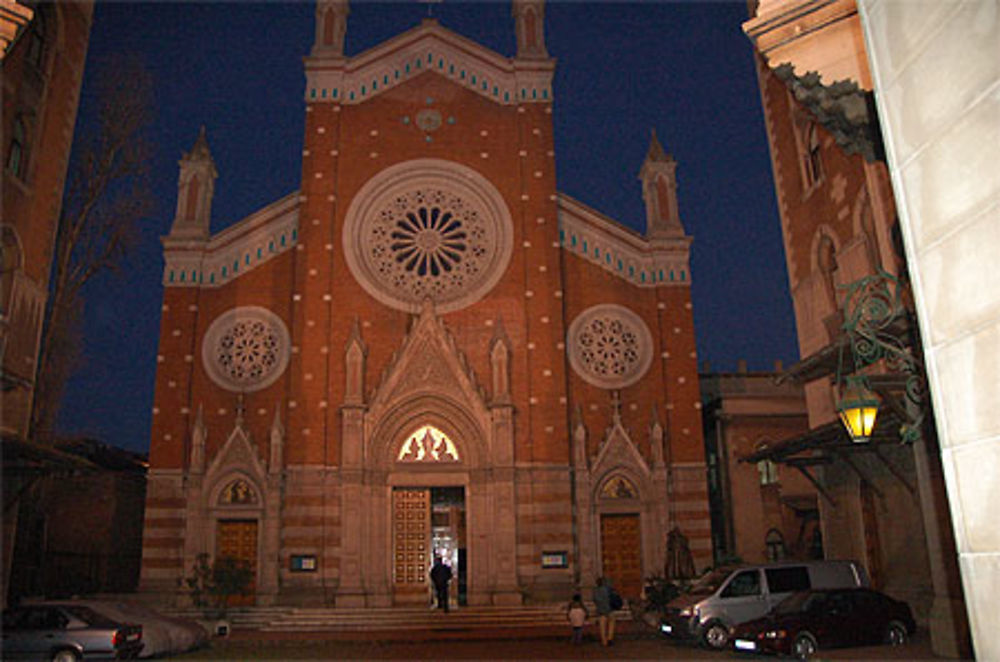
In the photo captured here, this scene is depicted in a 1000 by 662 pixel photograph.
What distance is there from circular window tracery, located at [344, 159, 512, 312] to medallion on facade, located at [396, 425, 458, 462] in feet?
14.4

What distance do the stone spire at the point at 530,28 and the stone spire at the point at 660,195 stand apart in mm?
5872

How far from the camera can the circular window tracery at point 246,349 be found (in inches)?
1077

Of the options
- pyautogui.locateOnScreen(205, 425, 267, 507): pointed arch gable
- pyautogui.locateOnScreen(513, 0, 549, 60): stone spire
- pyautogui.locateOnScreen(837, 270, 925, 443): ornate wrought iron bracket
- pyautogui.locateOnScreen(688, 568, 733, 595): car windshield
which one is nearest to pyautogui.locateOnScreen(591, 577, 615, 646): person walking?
pyautogui.locateOnScreen(688, 568, 733, 595): car windshield

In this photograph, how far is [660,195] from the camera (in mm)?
30094

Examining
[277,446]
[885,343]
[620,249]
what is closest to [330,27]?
[620,249]

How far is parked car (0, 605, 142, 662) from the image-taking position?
1398cm

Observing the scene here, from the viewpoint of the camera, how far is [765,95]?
21.0m

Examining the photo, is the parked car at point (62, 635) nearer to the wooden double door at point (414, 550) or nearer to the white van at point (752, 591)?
the white van at point (752, 591)

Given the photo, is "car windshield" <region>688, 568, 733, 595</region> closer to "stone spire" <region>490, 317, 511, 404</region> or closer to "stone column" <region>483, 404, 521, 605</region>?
"stone column" <region>483, 404, 521, 605</region>

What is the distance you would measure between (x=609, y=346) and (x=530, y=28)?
12717 millimetres

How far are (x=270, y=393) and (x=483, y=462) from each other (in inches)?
306

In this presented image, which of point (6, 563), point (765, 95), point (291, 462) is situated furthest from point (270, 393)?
point (765, 95)

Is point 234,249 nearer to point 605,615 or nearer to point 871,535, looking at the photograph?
point 605,615

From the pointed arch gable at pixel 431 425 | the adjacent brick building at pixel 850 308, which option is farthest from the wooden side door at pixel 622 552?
the adjacent brick building at pixel 850 308
